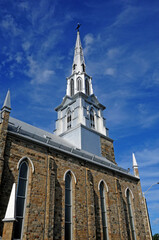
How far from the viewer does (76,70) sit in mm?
38969

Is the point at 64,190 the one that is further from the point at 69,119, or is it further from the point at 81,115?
the point at 69,119

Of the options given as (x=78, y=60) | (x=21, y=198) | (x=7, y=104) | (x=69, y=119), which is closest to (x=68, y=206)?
(x=21, y=198)

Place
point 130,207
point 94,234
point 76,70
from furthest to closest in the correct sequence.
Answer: point 76,70
point 130,207
point 94,234

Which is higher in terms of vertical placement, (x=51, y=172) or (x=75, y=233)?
(x=51, y=172)

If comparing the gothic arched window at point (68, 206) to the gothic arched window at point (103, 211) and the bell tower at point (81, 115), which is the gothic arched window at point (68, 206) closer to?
the gothic arched window at point (103, 211)

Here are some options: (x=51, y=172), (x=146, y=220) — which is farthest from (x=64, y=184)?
(x=146, y=220)

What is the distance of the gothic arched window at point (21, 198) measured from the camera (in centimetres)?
1463

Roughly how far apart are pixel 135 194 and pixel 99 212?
26.6 ft

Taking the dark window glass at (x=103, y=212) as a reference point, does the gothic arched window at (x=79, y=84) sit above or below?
above

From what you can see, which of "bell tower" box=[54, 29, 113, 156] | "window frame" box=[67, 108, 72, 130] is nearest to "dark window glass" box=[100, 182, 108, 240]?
"bell tower" box=[54, 29, 113, 156]

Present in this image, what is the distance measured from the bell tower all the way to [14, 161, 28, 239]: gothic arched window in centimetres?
1173

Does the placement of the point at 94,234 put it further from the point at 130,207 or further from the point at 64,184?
the point at 130,207

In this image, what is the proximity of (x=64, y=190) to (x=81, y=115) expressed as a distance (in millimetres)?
14279

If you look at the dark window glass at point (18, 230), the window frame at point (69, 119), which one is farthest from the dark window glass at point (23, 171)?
the window frame at point (69, 119)
